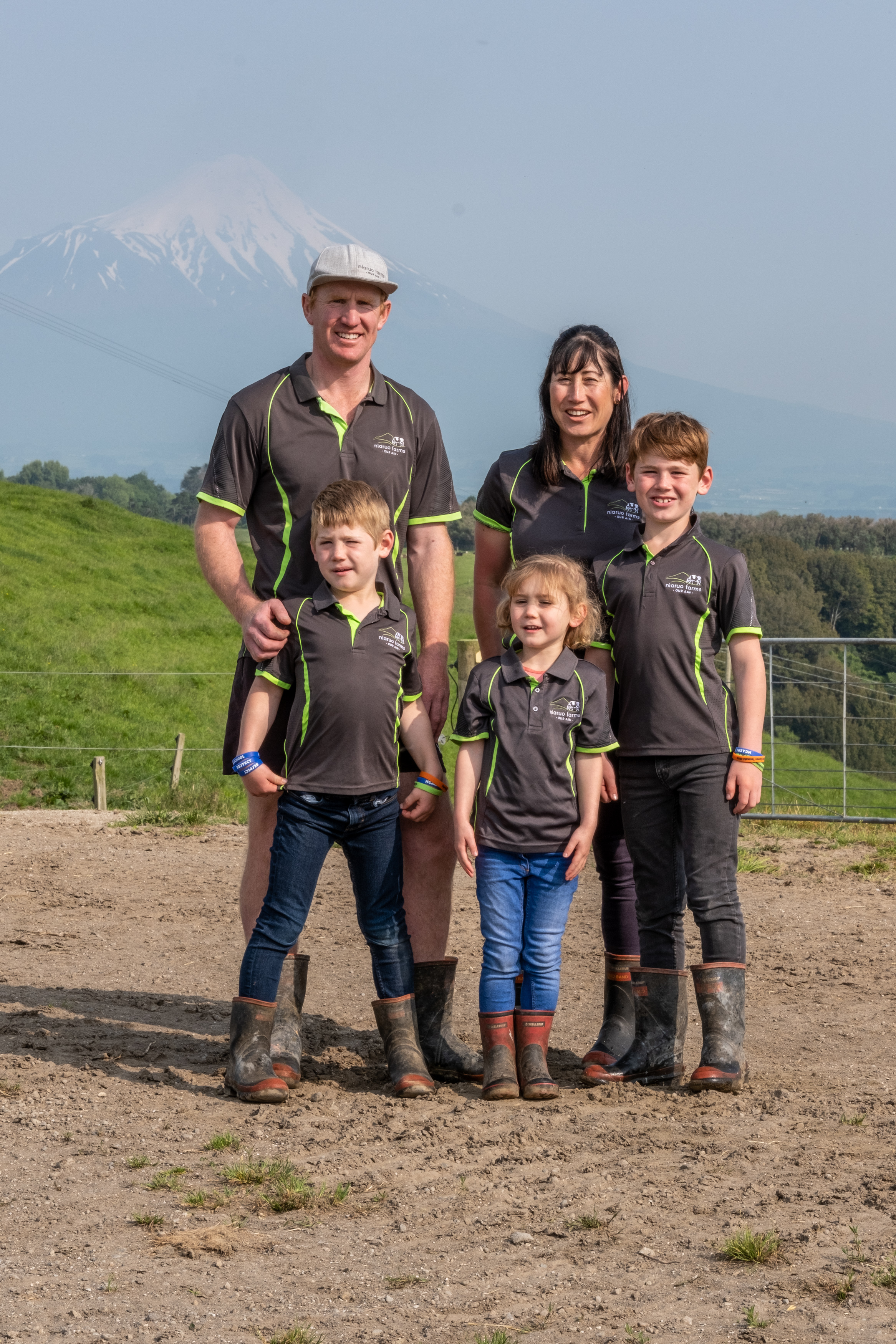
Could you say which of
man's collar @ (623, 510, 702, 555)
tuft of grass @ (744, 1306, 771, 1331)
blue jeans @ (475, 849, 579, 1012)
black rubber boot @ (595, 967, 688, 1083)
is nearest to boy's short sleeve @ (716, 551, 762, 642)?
man's collar @ (623, 510, 702, 555)

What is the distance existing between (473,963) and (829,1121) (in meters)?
2.53

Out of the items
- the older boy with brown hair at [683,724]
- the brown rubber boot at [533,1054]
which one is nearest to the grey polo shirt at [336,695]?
the older boy with brown hair at [683,724]

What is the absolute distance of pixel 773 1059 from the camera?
181 inches

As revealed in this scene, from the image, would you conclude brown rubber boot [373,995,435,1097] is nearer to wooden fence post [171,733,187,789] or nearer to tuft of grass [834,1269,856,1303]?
tuft of grass [834,1269,856,1303]

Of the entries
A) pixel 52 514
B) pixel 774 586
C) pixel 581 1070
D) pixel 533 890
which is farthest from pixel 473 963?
pixel 774 586

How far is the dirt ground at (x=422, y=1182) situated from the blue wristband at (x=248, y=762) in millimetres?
1011

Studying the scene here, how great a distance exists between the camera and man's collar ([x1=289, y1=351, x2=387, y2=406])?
4180 millimetres

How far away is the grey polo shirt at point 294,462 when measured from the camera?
4152mm

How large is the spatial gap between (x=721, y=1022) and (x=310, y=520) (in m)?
2.00

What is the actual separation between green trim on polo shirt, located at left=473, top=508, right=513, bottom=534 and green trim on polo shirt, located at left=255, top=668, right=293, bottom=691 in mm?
868

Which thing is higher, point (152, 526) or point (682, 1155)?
point (152, 526)

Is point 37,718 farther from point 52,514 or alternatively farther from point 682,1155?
point 52,514

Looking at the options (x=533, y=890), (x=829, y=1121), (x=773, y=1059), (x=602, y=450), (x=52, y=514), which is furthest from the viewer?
(x=52, y=514)

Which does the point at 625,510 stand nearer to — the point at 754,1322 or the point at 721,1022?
the point at 721,1022
